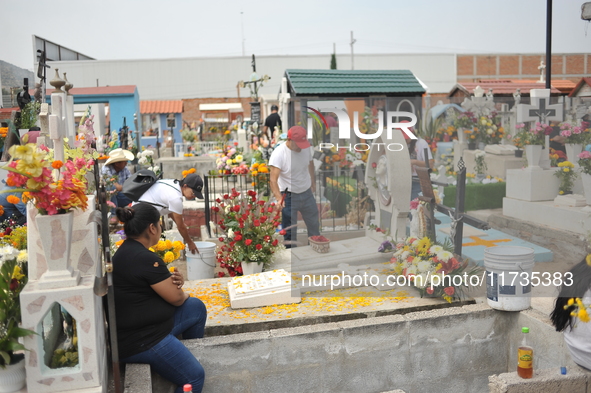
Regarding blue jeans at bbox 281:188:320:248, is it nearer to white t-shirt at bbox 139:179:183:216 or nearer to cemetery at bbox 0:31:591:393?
cemetery at bbox 0:31:591:393

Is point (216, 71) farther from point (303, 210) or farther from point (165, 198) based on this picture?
point (165, 198)

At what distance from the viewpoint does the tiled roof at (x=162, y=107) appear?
36.9m

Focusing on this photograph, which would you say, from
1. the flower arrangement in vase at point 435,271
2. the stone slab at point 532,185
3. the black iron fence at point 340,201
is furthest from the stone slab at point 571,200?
the black iron fence at point 340,201

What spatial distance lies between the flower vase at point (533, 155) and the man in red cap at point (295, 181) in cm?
234

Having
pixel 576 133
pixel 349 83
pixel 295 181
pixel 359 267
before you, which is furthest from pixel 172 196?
pixel 349 83

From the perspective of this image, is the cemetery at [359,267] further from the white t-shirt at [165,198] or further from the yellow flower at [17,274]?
the white t-shirt at [165,198]

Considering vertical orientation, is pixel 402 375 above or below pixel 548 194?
below

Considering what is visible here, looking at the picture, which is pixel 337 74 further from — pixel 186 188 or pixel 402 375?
A: pixel 402 375

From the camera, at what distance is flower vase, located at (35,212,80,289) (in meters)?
2.90

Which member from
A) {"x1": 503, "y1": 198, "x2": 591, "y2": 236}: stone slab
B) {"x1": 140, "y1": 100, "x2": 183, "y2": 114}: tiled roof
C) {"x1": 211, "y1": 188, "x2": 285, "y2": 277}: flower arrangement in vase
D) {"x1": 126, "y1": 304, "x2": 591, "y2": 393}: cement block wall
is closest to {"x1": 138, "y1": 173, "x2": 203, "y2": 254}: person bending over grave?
{"x1": 211, "y1": 188, "x2": 285, "y2": 277}: flower arrangement in vase

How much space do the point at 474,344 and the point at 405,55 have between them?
43238 mm

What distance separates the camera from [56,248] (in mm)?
2951

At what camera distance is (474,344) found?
4.58 m

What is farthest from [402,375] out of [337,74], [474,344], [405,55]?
[405,55]
